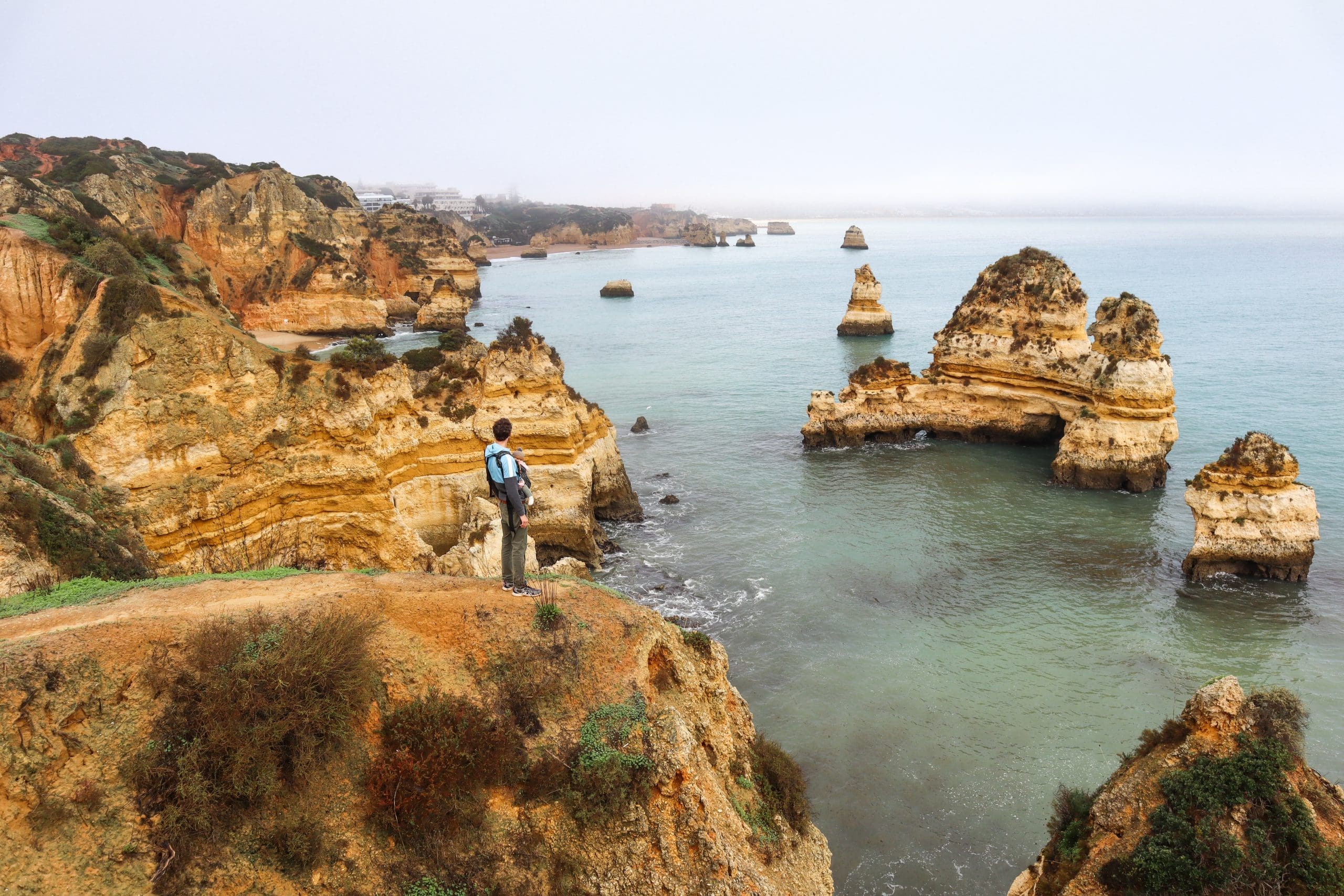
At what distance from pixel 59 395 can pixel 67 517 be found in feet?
16.5

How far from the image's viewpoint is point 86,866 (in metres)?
6.31

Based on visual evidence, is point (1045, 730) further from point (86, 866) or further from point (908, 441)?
point (908, 441)

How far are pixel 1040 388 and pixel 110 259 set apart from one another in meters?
35.3

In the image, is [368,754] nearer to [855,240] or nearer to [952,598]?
[952,598]

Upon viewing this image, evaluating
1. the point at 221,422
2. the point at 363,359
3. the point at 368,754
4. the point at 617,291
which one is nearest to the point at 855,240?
the point at 617,291

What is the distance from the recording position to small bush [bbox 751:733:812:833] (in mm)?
9602

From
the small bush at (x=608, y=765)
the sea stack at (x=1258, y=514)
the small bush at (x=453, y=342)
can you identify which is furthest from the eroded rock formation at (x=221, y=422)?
the sea stack at (x=1258, y=514)

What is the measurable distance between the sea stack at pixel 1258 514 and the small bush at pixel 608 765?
72.0ft

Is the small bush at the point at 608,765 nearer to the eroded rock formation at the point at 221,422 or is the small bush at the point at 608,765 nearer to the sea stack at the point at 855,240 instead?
the eroded rock formation at the point at 221,422

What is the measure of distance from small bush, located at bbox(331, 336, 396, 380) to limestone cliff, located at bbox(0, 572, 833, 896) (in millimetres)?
9586

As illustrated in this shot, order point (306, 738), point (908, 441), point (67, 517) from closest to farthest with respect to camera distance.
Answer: point (306, 738) < point (67, 517) < point (908, 441)

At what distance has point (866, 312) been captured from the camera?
65.9 m

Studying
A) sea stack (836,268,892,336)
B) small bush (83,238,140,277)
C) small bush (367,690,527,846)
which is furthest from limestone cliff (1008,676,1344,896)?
sea stack (836,268,892,336)

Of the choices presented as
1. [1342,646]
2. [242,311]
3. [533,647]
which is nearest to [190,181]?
[242,311]
